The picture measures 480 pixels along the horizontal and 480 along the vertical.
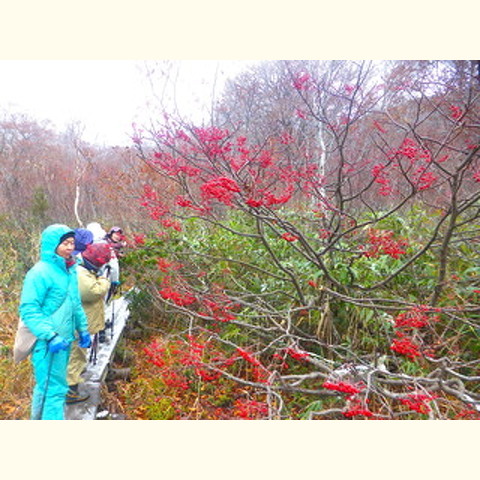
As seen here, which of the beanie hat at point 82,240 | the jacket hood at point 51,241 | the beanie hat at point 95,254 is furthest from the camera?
the beanie hat at point 95,254

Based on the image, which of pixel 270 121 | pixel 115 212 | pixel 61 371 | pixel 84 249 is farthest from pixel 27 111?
pixel 61 371

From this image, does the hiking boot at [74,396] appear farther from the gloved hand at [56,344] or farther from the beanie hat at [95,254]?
the beanie hat at [95,254]

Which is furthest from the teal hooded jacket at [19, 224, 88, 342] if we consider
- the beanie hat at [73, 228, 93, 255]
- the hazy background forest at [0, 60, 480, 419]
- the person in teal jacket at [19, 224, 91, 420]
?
the hazy background forest at [0, 60, 480, 419]

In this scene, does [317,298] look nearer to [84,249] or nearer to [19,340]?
[84,249]

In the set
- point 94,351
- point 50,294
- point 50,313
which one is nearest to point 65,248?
point 50,294

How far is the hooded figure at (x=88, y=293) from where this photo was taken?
2.99 meters

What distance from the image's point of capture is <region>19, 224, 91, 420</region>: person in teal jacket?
2.27 meters

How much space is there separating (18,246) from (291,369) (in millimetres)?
5628

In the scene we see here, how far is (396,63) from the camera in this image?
4.79 meters

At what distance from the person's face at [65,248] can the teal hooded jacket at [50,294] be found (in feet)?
0.09

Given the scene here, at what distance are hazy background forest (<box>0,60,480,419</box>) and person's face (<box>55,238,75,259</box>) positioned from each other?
0.83 meters

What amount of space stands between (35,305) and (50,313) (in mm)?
148

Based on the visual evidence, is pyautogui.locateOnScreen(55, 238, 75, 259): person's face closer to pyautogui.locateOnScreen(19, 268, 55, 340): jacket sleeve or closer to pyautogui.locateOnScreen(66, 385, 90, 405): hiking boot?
pyautogui.locateOnScreen(19, 268, 55, 340): jacket sleeve

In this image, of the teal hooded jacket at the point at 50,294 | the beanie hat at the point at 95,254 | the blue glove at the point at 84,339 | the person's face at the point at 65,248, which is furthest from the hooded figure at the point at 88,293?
the person's face at the point at 65,248
